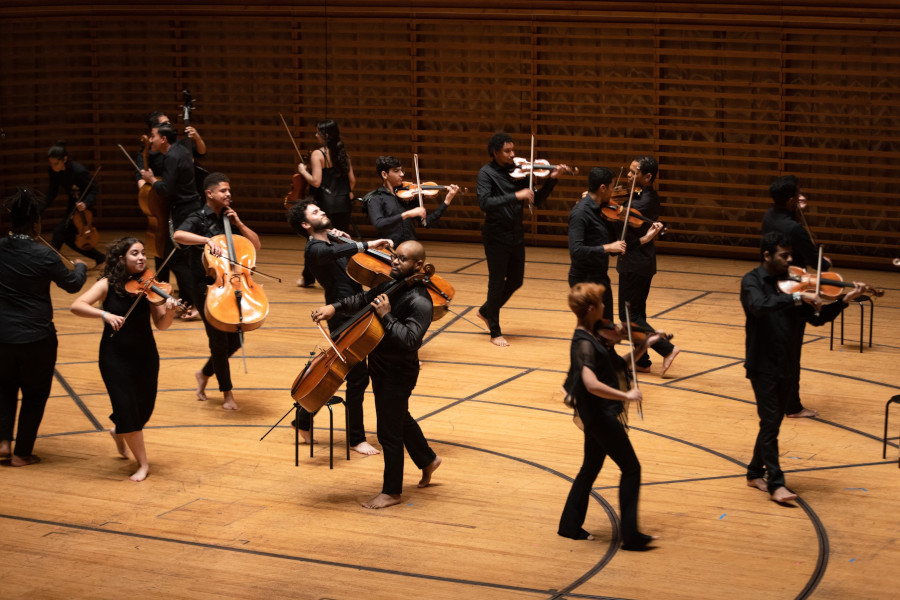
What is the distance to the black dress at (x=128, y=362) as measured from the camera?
6.57m

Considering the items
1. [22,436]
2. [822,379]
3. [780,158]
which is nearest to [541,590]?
[22,436]

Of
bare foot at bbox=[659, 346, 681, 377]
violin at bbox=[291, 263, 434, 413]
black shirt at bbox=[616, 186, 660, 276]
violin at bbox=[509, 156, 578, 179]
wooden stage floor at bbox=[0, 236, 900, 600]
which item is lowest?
wooden stage floor at bbox=[0, 236, 900, 600]

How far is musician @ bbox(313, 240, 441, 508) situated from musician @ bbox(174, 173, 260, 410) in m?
1.81

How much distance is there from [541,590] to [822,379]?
14.0ft

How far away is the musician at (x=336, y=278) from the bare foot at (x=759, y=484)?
7.44 ft

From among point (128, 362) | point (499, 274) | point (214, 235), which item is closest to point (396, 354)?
point (128, 362)

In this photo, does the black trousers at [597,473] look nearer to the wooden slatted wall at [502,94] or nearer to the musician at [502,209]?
the musician at [502,209]

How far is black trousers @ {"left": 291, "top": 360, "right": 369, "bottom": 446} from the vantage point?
7148mm

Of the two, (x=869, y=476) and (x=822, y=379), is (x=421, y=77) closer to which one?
(x=822, y=379)

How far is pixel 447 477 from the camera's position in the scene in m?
6.83

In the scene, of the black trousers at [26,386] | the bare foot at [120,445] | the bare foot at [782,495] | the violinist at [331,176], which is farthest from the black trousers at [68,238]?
the bare foot at [782,495]

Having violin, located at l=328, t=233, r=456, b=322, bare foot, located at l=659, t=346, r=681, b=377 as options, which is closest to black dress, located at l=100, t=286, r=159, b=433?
violin, located at l=328, t=233, r=456, b=322

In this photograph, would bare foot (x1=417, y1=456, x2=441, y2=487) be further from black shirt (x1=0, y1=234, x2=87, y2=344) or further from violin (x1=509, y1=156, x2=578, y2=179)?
violin (x1=509, y1=156, x2=578, y2=179)

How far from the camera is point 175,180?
1025 cm
